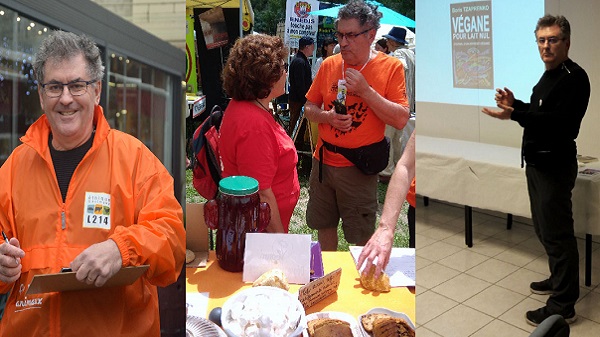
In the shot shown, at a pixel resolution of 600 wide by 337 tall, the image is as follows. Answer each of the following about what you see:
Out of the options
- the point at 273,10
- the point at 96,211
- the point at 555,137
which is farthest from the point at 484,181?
the point at 96,211

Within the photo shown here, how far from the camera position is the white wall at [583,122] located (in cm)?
75

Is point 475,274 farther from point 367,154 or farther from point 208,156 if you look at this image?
point 208,156

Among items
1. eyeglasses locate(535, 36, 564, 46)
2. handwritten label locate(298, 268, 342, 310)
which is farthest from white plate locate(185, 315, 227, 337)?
eyeglasses locate(535, 36, 564, 46)

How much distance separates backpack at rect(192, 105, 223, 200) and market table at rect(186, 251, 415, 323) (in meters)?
0.22

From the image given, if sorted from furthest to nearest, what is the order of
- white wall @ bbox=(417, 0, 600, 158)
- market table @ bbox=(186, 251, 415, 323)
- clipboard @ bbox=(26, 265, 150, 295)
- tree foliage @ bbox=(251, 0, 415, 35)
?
market table @ bbox=(186, 251, 415, 323), tree foliage @ bbox=(251, 0, 415, 35), white wall @ bbox=(417, 0, 600, 158), clipboard @ bbox=(26, 265, 150, 295)

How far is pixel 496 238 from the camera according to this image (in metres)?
0.96

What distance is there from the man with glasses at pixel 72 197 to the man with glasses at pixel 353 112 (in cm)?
32

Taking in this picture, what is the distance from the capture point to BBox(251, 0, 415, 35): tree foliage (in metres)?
0.85

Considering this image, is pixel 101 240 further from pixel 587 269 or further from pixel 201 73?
pixel 587 269

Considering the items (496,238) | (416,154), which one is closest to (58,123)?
(416,154)

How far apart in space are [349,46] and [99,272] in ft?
1.75

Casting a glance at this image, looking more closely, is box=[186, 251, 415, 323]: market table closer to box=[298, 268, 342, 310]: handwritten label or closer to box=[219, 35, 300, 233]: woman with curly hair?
box=[298, 268, 342, 310]: handwritten label

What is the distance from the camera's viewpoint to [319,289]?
3.18 ft

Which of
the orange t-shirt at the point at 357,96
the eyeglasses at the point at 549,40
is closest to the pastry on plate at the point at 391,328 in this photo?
the orange t-shirt at the point at 357,96
